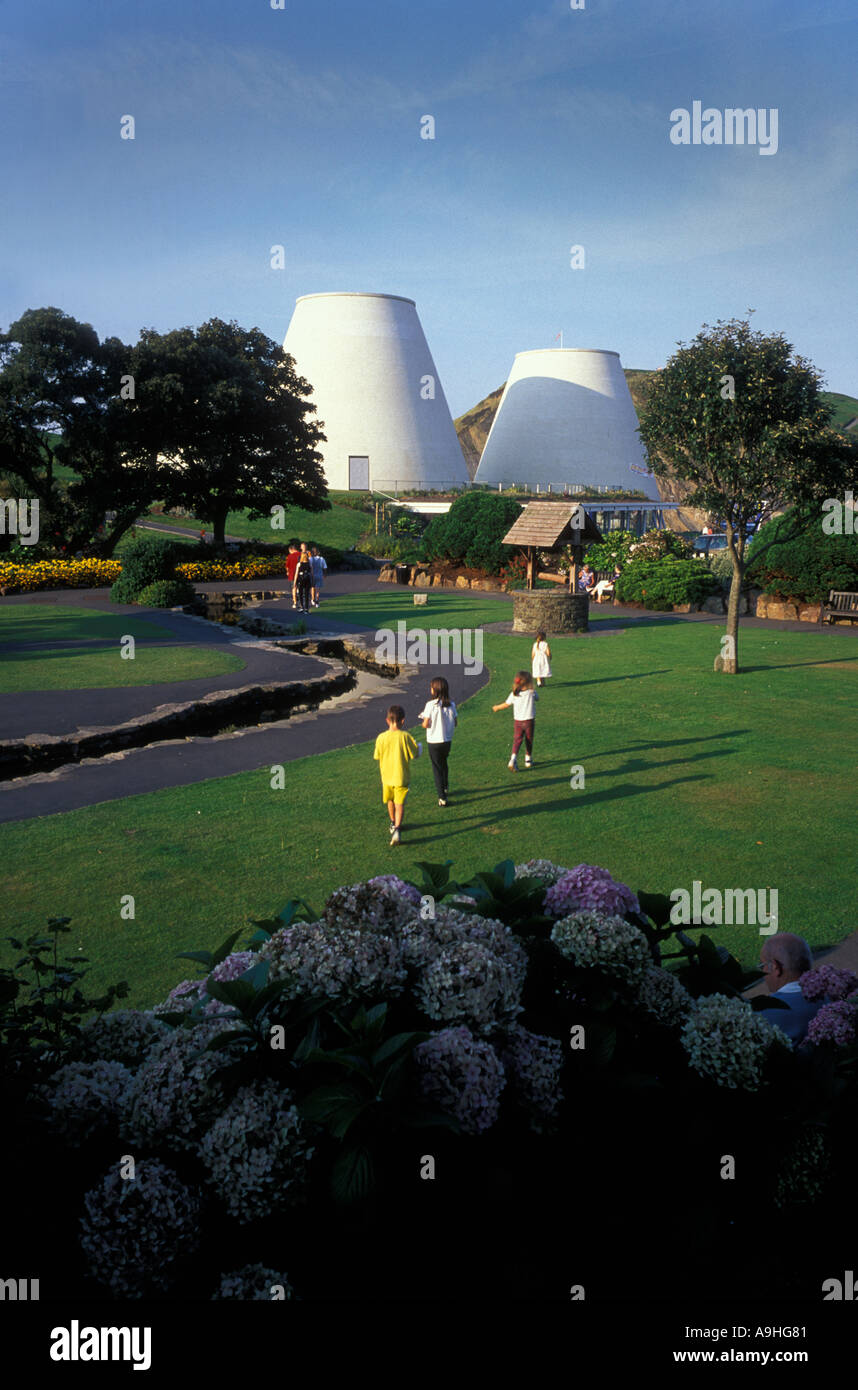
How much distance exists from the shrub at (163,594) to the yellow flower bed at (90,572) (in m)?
4.24

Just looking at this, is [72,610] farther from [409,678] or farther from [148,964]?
[148,964]

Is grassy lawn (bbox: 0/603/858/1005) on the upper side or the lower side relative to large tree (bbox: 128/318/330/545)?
lower

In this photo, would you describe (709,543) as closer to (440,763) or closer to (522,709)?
(522,709)

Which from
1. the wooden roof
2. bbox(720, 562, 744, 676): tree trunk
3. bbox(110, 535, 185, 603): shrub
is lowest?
bbox(720, 562, 744, 676): tree trunk

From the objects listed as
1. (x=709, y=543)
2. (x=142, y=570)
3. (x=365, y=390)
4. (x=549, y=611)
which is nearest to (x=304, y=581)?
(x=142, y=570)

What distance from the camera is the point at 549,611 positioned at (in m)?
21.7

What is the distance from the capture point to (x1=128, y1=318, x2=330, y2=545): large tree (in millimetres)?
32594

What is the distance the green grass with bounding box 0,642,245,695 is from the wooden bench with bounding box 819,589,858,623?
15.2 m

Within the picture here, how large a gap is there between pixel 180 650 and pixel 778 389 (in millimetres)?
11243

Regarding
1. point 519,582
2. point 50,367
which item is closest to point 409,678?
point 519,582

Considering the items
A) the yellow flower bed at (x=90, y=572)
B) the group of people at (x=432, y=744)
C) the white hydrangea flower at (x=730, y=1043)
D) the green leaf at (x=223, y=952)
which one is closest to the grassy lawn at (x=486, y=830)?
→ the group of people at (x=432, y=744)

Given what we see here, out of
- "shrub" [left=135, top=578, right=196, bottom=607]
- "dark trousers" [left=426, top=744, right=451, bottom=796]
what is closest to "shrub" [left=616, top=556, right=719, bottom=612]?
"shrub" [left=135, top=578, right=196, bottom=607]

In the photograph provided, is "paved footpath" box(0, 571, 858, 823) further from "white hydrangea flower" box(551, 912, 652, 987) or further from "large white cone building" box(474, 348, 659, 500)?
"large white cone building" box(474, 348, 659, 500)

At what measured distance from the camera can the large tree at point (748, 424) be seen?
15.0 meters
